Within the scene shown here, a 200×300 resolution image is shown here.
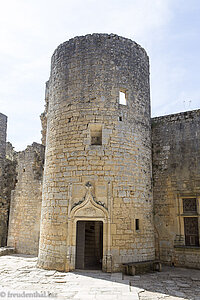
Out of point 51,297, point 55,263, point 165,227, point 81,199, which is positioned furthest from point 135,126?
point 51,297

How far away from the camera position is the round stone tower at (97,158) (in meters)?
7.76

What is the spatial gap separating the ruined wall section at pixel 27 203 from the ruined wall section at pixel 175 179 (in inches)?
213

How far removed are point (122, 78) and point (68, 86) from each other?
195 centimetres

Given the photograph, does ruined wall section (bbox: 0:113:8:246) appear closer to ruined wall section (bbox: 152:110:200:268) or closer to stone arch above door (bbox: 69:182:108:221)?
stone arch above door (bbox: 69:182:108:221)

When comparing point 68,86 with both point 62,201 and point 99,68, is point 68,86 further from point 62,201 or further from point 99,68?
point 62,201

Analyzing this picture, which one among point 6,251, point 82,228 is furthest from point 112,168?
point 6,251

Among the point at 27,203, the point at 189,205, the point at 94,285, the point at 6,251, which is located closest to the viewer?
the point at 94,285

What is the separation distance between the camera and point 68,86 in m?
9.02

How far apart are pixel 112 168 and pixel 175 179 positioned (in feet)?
10.4

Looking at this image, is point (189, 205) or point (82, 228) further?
point (189, 205)

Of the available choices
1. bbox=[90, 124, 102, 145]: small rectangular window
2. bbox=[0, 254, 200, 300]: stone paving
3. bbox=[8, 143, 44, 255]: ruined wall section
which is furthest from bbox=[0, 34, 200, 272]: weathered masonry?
bbox=[8, 143, 44, 255]: ruined wall section

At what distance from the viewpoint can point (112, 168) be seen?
813cm

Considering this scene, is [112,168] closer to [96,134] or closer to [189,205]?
[96,134]

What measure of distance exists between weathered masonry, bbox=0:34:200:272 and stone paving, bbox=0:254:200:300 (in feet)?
2.01
